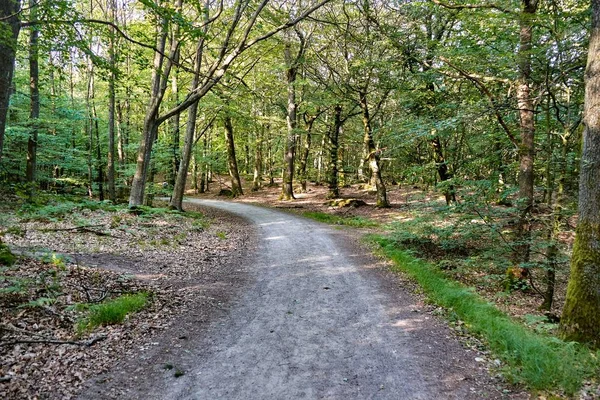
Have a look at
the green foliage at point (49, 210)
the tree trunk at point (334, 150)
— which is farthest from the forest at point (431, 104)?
the green foliage at point (49, 210)

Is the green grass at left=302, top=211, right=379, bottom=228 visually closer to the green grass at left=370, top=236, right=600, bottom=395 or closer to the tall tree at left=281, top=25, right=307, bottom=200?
the tall tree at left=281, top=25, right=307, bottom=200

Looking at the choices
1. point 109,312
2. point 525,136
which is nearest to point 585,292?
point 525,136

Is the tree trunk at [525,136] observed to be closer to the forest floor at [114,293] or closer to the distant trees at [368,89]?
the distant trees at [368,89]

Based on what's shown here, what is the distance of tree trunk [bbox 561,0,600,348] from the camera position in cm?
441

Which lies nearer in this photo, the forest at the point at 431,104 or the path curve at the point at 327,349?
the path curve at the point at 327,349

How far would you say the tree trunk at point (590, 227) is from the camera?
4.41m

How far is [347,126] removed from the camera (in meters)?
27.9

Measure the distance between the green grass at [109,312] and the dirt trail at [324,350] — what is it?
4.05ft

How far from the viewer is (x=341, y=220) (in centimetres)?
1670

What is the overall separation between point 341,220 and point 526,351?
12.6 meters

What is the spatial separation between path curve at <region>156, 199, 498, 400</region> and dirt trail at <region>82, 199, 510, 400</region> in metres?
0.01

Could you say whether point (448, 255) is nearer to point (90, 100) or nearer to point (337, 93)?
point (337, 93)

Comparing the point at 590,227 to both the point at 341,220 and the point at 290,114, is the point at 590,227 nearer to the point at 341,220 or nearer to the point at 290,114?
the point at 341,220

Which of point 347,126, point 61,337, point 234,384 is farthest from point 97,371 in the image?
point 347,126
